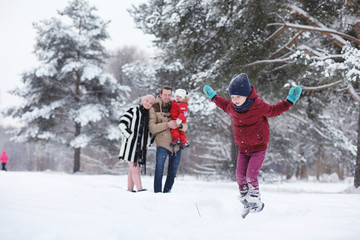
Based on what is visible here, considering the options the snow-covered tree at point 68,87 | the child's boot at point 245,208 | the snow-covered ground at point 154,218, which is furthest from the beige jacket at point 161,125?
the snow-covered tree at point 68,87

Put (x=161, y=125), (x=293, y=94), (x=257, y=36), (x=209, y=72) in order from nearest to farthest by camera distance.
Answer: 1. (x=293, y=94)
2. (x=161, y=125)
3. (x=257, y=36)
4. (x=209, y=72)

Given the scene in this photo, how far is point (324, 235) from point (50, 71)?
1442 centimetres

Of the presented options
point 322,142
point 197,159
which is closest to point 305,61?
point 322,142

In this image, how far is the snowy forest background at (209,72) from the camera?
22.6ft

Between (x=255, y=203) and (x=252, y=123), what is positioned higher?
(x=252, y=123)

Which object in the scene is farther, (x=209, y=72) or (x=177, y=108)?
(x=209, y=72)

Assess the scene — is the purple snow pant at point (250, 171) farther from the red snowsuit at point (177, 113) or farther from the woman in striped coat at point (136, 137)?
the woman in striped coat at point (136, 137)

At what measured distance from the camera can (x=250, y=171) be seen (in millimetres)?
3414

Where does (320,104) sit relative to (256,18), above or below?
below

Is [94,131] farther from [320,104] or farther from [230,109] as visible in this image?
[230,109]

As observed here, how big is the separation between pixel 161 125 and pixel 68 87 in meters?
12.1

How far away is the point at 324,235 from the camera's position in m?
2.35

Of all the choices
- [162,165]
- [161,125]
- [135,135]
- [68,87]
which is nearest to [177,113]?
[161,125]

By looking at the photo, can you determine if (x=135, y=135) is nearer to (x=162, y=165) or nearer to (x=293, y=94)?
(x=162, y=165)
